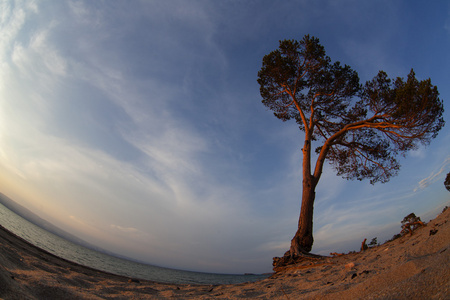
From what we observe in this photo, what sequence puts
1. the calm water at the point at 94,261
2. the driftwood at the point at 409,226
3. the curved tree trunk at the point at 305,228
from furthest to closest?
1. the calm water at the point at 94,261
2. the curved tree trunk at the point at 305,228
3. the driftwood at the point at 409,226

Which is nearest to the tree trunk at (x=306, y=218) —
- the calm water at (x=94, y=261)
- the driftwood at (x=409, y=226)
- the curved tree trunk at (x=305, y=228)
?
the curved tree trunk at (x=305, y=228)

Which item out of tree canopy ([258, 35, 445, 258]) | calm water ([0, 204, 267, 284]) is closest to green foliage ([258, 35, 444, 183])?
tree canopy ([258, 35, 445, 258])

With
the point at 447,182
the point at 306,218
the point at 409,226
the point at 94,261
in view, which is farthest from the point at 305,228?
the point at 94,261

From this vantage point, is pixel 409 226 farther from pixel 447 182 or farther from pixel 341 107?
pixel 447 182

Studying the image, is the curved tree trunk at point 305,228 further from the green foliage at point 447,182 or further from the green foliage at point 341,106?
the green foliage at point 447,182

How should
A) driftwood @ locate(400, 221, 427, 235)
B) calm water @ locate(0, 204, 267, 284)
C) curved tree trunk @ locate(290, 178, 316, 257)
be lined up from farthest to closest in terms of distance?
1. calm water @ locate(0, 204, 267, 284)
2. curved tree trunk @ locate(290, 178, 316, 257)
3. driftwood @ locate(400, 221, 427, 235)

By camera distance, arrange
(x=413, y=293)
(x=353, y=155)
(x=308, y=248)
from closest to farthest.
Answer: (x=413, y=293), (x=308, y=248), (x=353, y=155)

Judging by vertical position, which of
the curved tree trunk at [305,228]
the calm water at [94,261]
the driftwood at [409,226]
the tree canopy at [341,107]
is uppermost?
the tree canopy at [341,107]

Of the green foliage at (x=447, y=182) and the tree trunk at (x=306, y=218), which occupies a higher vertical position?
the green foliage at (x=447, y=182)

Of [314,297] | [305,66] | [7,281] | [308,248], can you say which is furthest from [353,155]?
[7,281]

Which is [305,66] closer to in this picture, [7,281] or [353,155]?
[353,155]

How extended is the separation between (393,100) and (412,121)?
3.87 ft

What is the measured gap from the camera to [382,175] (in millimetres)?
9914

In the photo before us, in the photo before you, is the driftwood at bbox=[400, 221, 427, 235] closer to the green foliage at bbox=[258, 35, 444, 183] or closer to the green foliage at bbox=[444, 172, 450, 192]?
the green foliage at bbox=[258, 35, 444, 183]
